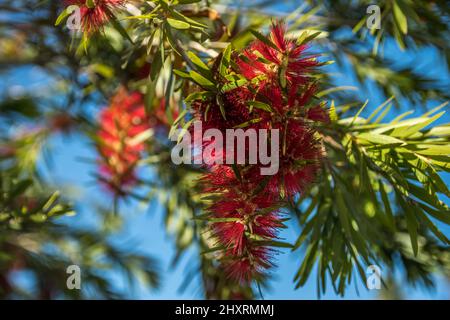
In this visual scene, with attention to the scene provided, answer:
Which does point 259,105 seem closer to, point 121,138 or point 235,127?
point 235,127

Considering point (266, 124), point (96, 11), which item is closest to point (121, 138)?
point (96, 11)

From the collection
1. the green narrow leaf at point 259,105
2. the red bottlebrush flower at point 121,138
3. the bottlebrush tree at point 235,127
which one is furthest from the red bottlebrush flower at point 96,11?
the red bottlebrush flower at point 121,138

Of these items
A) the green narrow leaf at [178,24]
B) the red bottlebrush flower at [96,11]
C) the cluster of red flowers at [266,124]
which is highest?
the red bottlebrush flower at [96,11]

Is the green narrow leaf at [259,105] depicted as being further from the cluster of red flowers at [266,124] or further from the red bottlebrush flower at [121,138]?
the red bottlebrush flower at [121,138]

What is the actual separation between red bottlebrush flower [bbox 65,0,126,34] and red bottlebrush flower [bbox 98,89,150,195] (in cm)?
68

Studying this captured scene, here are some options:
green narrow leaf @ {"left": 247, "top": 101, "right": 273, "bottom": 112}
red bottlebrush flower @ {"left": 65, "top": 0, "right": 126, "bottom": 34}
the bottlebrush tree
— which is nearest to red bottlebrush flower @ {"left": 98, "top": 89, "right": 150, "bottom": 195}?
the bottlebrush tree

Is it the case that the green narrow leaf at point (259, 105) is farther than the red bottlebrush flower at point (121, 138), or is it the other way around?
the red bottlebrush flower at point (121, 138)

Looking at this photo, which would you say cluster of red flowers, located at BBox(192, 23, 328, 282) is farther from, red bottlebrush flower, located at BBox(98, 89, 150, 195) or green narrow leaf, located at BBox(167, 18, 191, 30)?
red bottlebrush flower, located at BBox(98, 89, 150, 195)

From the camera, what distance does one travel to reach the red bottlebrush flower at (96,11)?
32.8 inches

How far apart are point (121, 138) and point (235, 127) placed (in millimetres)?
824

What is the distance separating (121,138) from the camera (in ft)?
5.07

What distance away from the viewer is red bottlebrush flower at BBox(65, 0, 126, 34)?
832mm

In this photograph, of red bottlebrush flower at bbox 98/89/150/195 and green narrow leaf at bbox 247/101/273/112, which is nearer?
green narrow leaf at bbox 247/101/273/112
